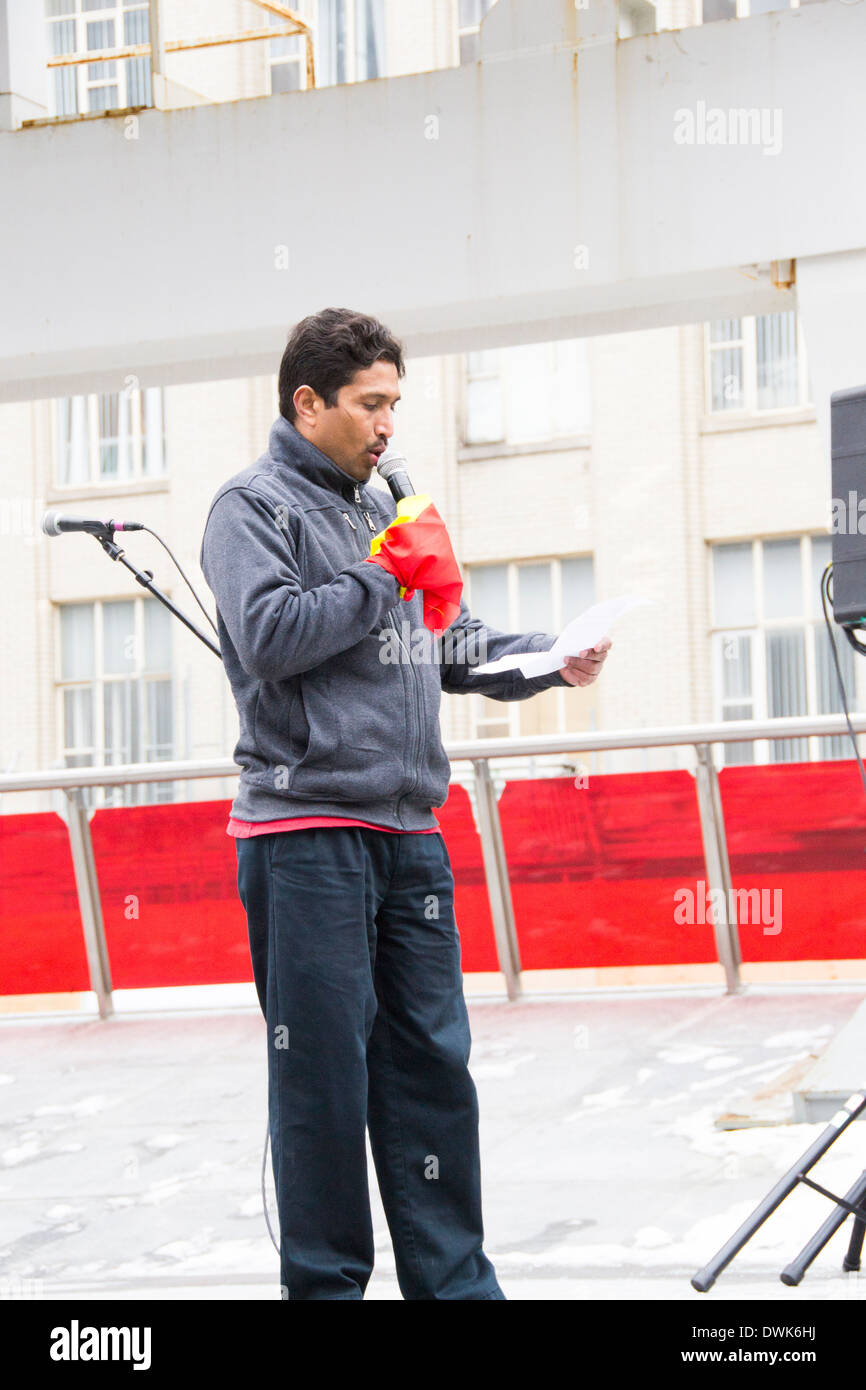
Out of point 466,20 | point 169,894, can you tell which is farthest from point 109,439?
point 169,894

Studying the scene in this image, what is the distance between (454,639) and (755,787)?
5029 millimetres

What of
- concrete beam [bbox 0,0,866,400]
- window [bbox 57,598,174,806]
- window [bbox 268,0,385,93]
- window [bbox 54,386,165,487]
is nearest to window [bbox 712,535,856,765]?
window [bbox 57,598,174,806]

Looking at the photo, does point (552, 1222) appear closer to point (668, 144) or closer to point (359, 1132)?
point (359, 1132)

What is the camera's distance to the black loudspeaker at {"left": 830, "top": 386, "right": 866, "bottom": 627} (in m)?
3.08

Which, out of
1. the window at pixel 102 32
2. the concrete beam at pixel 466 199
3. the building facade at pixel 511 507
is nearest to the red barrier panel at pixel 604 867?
the concrete beam at pixel 466 199

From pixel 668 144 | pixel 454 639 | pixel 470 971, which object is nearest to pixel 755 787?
pixel 470 971

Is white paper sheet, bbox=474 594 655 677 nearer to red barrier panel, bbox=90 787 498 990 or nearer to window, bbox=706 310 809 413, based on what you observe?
red barrier panel, bbox=90 787 498 990

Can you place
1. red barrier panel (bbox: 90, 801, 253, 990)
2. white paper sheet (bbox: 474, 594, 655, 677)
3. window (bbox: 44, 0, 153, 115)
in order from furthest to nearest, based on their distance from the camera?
1. window (bbox: 44, 0, 153, 115)
2. red barrier panel (bbox: 90, 801, 253, 990)
3. white paper sheet (bbox: 474, 594, 655, 677)

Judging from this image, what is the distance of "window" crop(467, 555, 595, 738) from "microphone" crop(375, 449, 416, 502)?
794 inches

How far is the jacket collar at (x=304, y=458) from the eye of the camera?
3.08m

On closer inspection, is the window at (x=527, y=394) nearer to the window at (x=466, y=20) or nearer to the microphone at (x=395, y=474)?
the window at (x=466, y=20)

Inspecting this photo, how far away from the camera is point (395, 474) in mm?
3041

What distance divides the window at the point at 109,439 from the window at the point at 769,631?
358 inches
